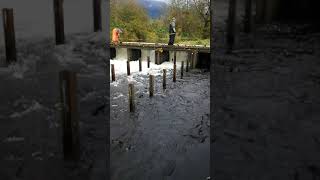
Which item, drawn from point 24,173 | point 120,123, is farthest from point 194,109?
point 24,173

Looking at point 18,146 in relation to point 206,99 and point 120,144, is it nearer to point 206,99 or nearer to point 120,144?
point 120,144

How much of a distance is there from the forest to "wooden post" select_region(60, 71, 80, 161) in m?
18.9

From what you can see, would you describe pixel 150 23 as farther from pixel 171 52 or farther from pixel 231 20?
pixel 231 20

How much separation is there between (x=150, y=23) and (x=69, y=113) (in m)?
20.8

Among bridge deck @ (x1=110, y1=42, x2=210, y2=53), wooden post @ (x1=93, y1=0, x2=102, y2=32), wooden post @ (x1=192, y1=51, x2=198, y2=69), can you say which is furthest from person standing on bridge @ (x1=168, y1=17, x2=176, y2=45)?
wooden post @ (x1=93, y1=0, x2=102, y2=32)

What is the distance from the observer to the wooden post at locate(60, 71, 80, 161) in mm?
6945

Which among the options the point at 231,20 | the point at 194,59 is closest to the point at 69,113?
the point at 231,20

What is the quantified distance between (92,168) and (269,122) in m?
5.09

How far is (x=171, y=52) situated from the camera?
2309 centimetres

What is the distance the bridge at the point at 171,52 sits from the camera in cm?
2164

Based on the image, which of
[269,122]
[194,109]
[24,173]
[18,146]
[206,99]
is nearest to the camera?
[24,173]

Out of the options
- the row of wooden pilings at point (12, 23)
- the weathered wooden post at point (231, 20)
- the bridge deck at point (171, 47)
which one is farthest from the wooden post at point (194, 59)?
the row of wooden pilings at point (12, 23)

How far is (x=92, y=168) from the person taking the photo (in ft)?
26.9

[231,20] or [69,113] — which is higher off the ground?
[231,20]
